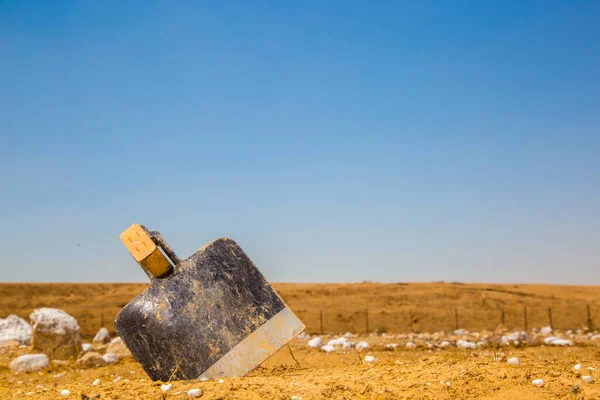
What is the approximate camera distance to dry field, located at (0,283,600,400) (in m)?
4.86

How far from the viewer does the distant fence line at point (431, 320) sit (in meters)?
21.5

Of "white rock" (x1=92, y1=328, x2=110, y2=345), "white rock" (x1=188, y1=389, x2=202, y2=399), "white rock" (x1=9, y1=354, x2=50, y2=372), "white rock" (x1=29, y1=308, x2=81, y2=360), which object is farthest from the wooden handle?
"white rock" (x1=92, y1=328, x2=110, y2=345)

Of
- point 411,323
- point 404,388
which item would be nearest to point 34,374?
point 404,388

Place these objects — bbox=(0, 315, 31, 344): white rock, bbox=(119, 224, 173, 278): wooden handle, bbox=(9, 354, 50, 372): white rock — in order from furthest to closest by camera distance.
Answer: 1. bbox=(0, 315, 31, 344): white rock
2. bbox=(9, 354, 50, 372): white rock
3. bbox=(119, 224, 173, 278): wooden handle

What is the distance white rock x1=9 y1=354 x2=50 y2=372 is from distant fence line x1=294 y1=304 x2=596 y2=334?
11546 mm

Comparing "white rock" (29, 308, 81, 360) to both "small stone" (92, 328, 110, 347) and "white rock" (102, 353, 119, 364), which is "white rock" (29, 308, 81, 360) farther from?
"small stone" (92, 328, 110, 347)

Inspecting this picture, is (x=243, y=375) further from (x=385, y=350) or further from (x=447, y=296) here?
(x=447, y=296)

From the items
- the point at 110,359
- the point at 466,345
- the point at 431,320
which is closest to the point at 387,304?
the point at 431,320

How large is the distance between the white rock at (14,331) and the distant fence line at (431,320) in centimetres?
933

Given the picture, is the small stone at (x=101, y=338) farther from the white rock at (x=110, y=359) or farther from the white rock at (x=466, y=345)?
the white rock at (x=466, y=345)

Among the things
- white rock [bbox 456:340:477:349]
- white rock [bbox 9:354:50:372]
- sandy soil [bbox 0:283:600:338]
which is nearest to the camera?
white rock [bbox 9:354:50:372]

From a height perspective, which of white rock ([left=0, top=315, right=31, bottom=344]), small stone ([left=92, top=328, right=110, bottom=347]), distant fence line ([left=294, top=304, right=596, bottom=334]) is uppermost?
white rock ([left=0, top=315, right=31, bottom=344])

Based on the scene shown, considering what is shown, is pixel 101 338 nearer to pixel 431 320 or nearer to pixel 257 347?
pixel 257 347

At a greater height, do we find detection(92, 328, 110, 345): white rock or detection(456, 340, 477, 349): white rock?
detection(456, 340, 477, 349): white rock
